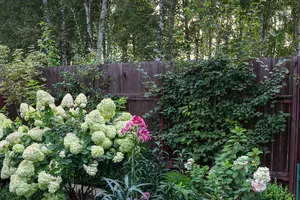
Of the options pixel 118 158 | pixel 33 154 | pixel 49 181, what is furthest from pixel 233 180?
pixel 33 154

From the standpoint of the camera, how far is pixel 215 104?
3609 millimetres

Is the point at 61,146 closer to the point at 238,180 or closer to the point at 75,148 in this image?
the point at 75,148

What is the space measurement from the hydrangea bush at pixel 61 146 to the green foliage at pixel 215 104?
1027 mm

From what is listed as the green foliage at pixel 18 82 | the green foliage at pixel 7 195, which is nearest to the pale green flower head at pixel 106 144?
the green foliage at pixel 7 195

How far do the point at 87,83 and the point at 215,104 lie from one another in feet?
7.37

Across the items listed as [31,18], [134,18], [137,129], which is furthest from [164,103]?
[31,18]

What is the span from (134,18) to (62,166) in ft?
27.7

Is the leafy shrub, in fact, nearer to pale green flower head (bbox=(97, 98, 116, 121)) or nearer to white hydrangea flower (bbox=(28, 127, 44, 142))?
pale green flower head (bbox=(97, 98, 116, 121))

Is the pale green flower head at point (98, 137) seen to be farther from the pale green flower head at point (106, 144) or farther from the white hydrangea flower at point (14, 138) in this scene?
the white hydrangea flower at point (14, 138)

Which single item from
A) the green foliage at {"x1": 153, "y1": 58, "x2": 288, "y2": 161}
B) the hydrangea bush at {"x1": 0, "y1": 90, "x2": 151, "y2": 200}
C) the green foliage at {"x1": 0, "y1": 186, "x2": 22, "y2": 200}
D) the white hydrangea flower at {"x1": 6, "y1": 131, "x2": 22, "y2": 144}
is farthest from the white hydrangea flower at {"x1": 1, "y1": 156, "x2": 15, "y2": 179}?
the green foliage at {"x1": 153, "y1": 58, "x2": 288, "y2": 161}

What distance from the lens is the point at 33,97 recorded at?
197 inches

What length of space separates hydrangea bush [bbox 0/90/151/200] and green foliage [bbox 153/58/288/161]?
103cm

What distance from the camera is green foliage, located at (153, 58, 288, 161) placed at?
332 cm

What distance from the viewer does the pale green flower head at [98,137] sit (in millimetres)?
2599
